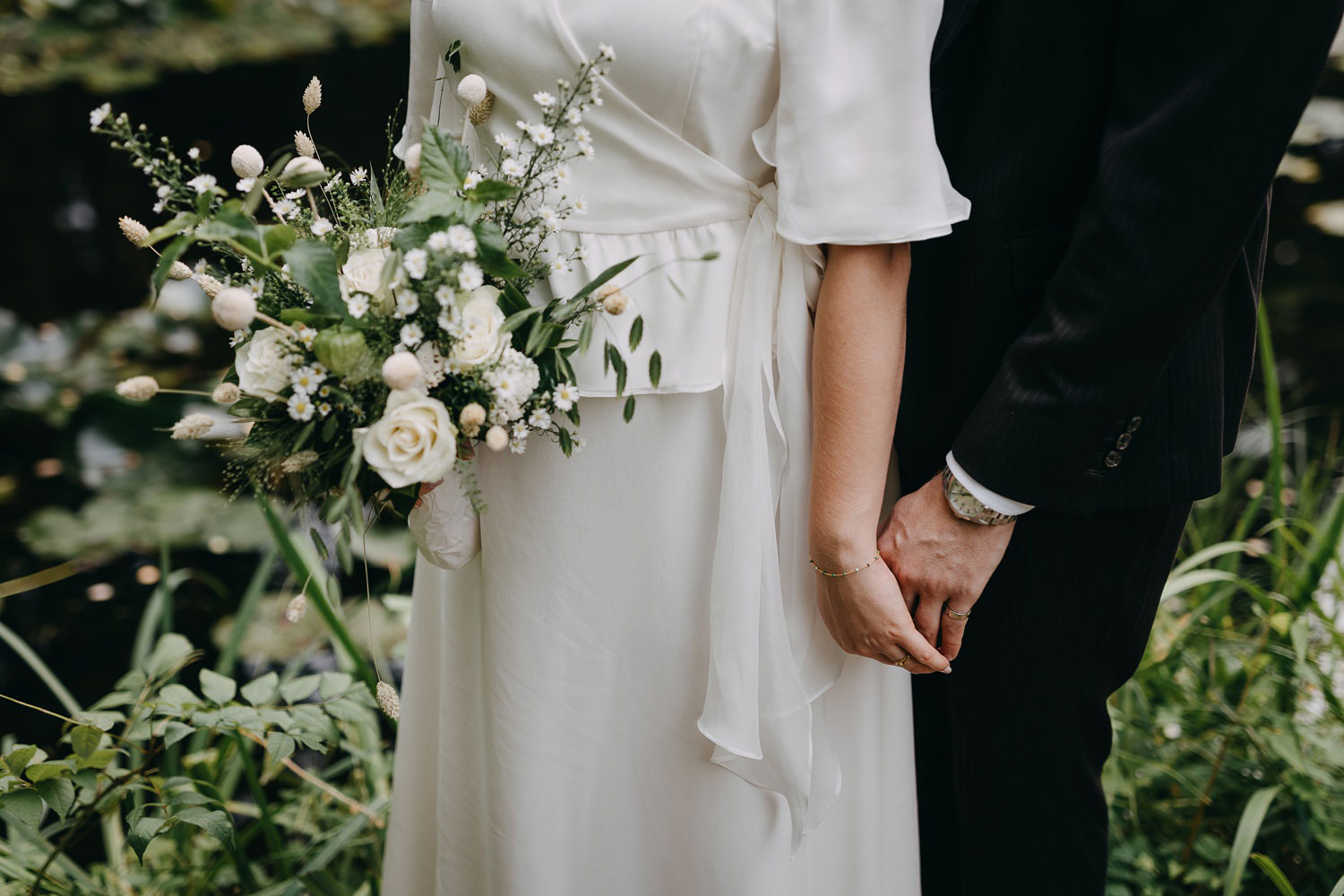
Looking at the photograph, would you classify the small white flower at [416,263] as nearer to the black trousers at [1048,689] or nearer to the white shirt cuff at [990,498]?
the white shirt cuff at [990,498]

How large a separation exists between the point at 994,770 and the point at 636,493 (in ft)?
1.68

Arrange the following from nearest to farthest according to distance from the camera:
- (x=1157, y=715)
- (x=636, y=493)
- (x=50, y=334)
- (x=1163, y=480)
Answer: (x=1163, y=480)
(x=636, y=493)
(x=1157, y=715)
(x=50, y=334)

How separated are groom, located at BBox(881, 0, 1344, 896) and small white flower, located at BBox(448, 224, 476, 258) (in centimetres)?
47

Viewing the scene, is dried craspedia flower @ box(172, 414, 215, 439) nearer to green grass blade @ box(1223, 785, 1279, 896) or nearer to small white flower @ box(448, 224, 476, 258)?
small white flower @ box(448, 224, 476, 258)

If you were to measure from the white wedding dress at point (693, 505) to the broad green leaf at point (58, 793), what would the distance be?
465 mm

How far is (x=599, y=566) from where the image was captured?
106 centimetres

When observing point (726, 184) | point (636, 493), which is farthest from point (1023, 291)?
point (636, 493)

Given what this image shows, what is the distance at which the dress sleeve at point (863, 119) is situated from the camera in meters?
0.85

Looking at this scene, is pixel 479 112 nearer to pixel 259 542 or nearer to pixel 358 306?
pixel 358 306

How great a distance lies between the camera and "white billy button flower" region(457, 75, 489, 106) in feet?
2.88

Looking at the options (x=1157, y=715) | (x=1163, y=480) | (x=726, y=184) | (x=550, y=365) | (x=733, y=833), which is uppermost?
(x=726, y=184)

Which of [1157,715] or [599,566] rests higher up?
[599,566]

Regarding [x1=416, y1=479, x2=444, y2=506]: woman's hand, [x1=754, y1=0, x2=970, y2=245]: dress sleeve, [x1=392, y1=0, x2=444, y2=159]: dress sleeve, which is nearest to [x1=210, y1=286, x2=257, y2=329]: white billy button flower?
[x1=416, y1=479, x2=444, y2=506]: woman's hand

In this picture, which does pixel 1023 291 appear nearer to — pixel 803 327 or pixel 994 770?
pixel 803 327
